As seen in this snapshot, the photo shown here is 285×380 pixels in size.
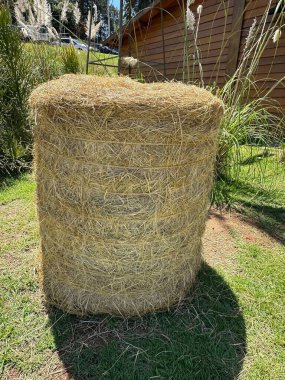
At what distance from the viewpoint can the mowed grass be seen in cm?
140

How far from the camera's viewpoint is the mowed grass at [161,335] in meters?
1.40

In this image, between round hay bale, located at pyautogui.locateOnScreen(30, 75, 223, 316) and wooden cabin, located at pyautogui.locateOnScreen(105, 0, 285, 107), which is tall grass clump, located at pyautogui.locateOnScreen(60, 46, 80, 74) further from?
round hay bale, located at pyautogui.locateOnScreen(30, 75, 223, 316)

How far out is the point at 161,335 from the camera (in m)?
1.58

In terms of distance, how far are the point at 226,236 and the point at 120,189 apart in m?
1.54

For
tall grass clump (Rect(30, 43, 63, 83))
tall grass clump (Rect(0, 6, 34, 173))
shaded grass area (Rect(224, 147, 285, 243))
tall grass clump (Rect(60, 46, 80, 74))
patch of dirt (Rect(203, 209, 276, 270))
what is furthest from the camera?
tall grass clump (Rect(30, 43, 63, 83))

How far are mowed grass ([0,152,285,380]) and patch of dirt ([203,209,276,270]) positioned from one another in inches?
5.3

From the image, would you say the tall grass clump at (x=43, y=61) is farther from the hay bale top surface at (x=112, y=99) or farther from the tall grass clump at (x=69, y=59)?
the hay bale top surface at (x=112, y=99)

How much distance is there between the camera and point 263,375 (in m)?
1.42

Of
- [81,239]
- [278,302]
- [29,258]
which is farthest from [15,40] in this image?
[278,302]

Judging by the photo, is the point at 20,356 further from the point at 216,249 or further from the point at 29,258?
the point at 216,249

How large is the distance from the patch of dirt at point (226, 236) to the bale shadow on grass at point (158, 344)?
20.3 inches

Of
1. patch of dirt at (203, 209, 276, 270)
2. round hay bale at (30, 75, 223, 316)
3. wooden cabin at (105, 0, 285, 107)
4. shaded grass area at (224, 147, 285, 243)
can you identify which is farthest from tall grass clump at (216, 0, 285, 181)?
wooden cabin at (105, 0, 285, 107)

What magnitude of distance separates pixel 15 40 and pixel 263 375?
4.22m

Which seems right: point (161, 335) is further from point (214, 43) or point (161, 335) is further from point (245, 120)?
point (214, 43)
